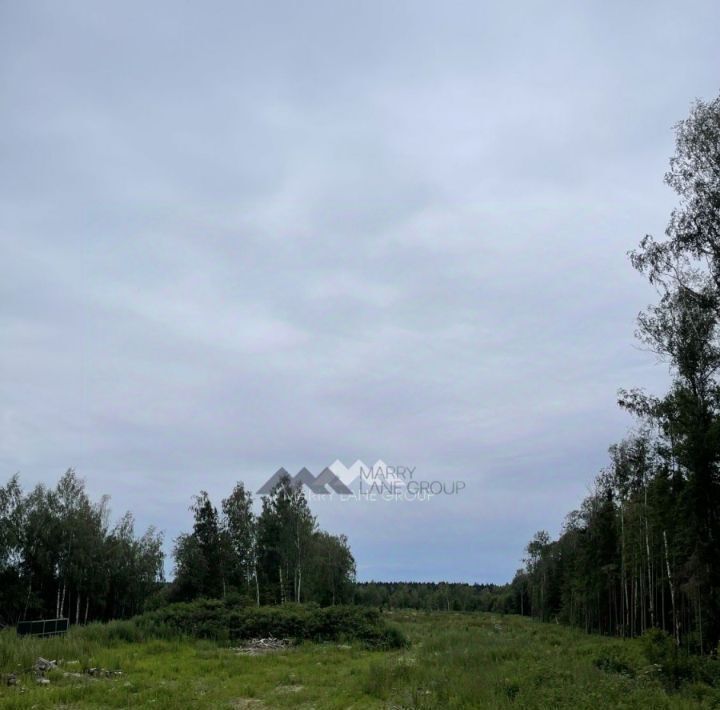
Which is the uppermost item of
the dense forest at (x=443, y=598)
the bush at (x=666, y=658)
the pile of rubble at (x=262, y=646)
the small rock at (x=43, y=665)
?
the small rock at (x=43, y=665)

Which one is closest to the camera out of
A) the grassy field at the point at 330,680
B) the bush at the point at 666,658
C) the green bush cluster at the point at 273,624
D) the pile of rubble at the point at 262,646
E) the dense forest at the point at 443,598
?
the grassy field at the point at 330,680

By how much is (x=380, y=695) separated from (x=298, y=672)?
6.19 m

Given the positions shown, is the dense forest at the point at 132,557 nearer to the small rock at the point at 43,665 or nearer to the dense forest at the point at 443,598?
the small rock at the point at 43,665

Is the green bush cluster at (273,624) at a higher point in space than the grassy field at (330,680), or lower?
lower

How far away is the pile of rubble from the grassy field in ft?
4.46

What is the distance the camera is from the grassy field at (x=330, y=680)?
1289cm

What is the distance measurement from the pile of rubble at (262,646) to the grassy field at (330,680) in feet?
4.46

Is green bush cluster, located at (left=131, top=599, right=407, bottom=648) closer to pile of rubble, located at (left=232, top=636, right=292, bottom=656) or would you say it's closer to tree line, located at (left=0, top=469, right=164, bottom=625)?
pile of rubble, located at (left=232, top=636, right=292, bottom=656)

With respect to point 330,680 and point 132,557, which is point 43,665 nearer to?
point 330,680

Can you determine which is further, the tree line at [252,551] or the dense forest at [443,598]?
the dense forest at [443,598]

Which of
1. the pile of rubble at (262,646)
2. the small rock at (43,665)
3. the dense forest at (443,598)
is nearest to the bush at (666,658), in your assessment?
the pile of rubble at (262,646)

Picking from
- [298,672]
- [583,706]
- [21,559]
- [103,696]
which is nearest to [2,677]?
[103,696]

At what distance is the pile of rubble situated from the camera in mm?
25922

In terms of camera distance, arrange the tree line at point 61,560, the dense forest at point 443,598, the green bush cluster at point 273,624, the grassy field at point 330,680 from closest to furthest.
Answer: the grassy field at point 330,680
the green bush cluster at point 273,624
the tree line at point 61,560
the dense forest at point 443,598
